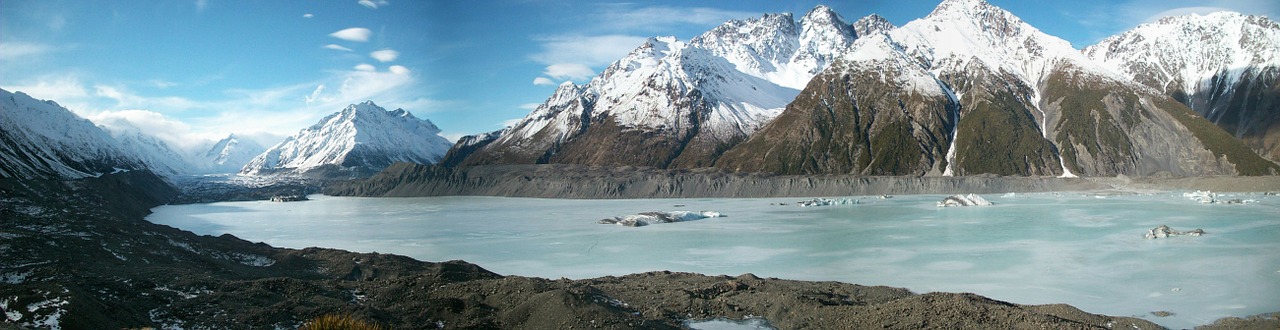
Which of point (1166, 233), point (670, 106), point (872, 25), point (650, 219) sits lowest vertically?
point (650, 219)

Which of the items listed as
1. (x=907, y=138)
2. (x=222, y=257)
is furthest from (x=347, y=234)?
(x=907, y=138)

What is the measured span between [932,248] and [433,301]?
21.5m

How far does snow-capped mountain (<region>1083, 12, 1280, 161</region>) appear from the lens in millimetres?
106750

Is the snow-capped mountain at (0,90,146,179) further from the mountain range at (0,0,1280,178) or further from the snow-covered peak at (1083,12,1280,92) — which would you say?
the snow-covered peak at (1083,12,1280,92)

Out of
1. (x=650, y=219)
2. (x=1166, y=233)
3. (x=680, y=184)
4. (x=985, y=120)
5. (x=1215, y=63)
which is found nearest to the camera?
(x=1166, y=233)

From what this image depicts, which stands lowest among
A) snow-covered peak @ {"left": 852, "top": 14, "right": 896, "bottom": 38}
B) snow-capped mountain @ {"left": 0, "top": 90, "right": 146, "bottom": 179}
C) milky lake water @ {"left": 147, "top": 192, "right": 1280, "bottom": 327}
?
milky lake water @ {"left": 147, "top": 192, "right": 1280, "bottom": 327}

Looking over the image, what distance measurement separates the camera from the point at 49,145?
84188 millimetres

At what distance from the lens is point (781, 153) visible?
111812 mm

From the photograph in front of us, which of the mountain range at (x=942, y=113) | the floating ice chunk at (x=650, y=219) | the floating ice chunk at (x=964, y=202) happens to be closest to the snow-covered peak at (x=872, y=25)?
the mountain range at (x=942, y=113)

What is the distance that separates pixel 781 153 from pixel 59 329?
342 ft

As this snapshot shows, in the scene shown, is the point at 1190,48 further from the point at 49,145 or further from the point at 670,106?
the point at 49,145

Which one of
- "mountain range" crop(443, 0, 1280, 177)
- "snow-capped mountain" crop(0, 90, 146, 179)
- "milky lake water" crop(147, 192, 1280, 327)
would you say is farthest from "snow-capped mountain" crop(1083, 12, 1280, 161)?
"snow-capped mountain" crop(0, 90, 146, 179)

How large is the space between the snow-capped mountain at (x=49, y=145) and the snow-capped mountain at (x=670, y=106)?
194 ft

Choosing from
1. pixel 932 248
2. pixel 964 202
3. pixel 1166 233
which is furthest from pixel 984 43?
pixel 932 248
